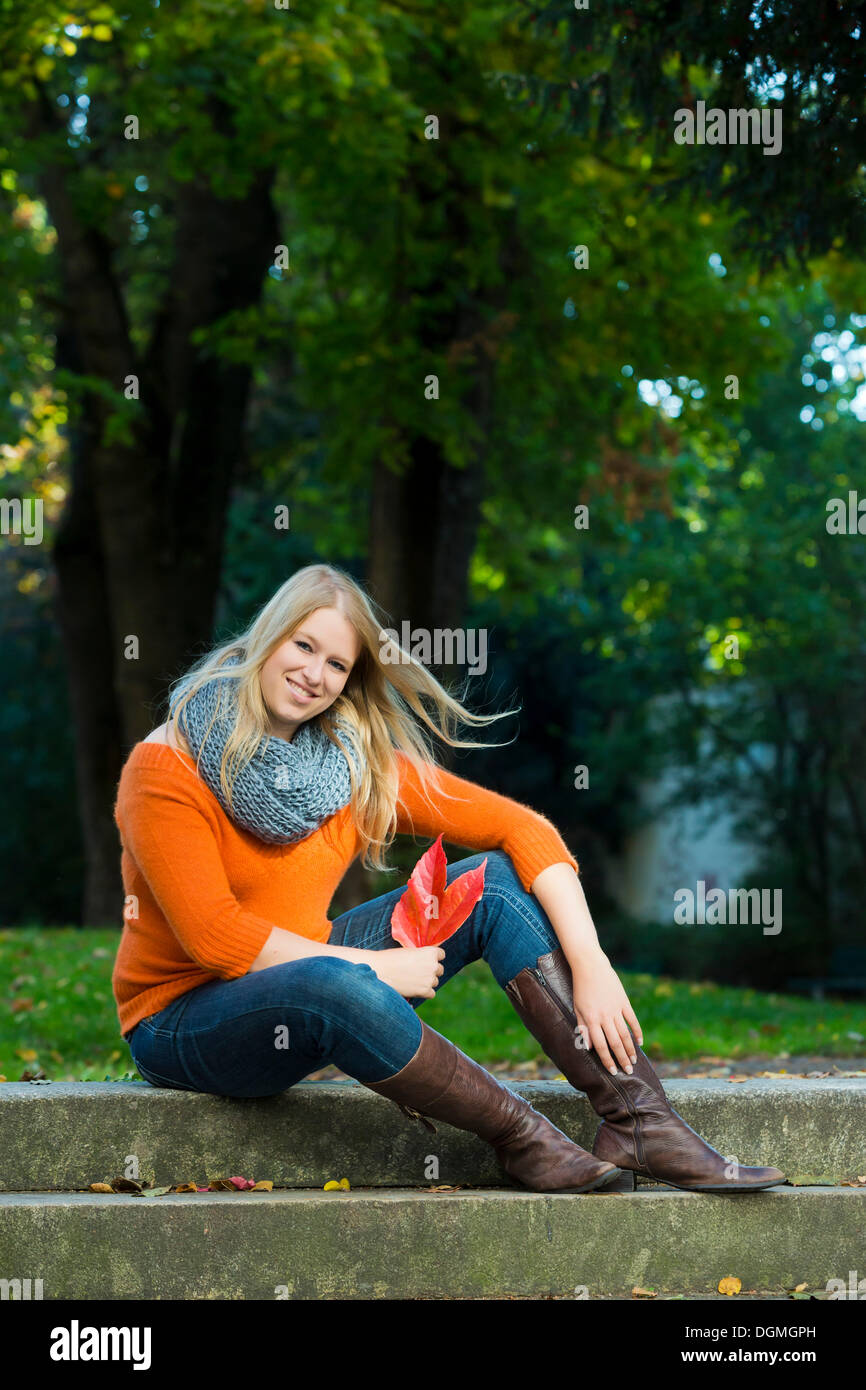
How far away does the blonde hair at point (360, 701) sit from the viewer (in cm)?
334

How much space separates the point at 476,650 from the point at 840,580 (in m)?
10.1

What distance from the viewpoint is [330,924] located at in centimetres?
359

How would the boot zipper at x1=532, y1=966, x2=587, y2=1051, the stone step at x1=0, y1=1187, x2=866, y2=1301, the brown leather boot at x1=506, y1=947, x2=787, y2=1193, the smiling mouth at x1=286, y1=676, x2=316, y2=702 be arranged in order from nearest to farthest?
1. the stone step at x1=0, y1=1187, x2=866, y2=1301
2. the brown leather boot at x1=506, y1=947, x2=787, y2=1193
3. the boot zipper at x1=532, y1=966, x2=587, y2=1051
4. the smiling mouth at x1=286, y1=676, x2=316, y2=702

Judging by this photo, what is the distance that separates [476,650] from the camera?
35.2ft

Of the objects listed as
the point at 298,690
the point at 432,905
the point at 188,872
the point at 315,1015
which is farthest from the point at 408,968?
the point at 298,690

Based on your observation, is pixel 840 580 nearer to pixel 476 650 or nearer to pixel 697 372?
pixel 697 372

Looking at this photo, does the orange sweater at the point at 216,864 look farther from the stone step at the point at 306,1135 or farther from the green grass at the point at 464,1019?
the green grass at the point at 464,1019

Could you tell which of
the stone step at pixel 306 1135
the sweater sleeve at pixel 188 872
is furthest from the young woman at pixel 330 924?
the stone step at pixel 306 1135

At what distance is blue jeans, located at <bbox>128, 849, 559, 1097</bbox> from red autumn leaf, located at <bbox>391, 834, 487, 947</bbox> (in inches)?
3.4

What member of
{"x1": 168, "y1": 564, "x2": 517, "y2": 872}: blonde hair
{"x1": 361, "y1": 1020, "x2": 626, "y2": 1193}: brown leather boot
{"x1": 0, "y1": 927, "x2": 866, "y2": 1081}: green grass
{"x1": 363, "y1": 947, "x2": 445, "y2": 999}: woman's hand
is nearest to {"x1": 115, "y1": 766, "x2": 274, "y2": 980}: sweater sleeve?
{"x1": 168, "y1": 564, "x2": 517, "y2": 872}: blonde hair

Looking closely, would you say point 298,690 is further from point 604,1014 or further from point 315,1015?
point 604,1014

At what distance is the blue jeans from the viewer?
3037mm

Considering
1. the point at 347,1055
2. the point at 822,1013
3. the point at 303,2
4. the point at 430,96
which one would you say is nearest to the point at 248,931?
the point at 347,1055

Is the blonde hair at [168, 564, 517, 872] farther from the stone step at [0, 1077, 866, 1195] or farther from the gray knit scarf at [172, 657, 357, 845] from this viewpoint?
the stone step at [0, 1077, 866, 1195]
